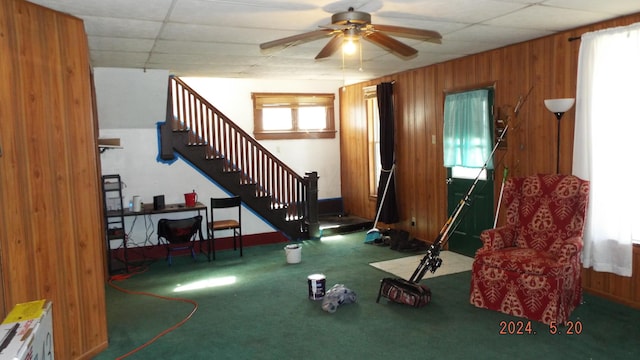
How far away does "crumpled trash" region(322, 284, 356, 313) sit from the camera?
4.14m

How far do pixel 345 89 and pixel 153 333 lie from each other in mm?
5821

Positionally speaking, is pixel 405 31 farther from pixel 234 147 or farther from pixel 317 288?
pixel 234 147

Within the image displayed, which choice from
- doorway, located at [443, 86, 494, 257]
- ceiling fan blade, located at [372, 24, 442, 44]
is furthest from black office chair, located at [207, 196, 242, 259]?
ceiling fan blade, located at [372, 24, 442, 44]

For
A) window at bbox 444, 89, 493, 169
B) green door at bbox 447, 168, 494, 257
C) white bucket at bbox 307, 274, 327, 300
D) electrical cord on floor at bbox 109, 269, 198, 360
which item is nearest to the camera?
electrical cord on floor at bbox 109, 269, 198, 360

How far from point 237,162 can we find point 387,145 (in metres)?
2.30

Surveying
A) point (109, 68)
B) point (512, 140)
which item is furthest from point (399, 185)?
point (109, 68)

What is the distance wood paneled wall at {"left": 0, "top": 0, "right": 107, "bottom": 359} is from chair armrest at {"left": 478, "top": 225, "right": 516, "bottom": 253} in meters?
3.26

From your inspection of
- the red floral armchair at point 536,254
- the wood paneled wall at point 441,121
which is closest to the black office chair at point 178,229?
the wood paneled wall at point 441,121

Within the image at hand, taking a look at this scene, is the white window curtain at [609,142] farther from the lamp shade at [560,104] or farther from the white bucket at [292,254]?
the white bucket at [292,254]

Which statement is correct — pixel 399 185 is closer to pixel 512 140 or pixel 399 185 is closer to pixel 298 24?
pixel 512 140

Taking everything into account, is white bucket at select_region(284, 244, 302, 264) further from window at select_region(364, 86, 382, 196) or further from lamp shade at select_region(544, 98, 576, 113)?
lamp shade at select_region(544, 98, 576, 113)

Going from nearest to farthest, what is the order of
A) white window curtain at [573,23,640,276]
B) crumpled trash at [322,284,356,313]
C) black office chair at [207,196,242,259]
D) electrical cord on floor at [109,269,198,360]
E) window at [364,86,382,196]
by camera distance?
electrical cord on floor at [109,269,198,360]
white window curtain at [573,23,640,276]
crumpled trash at [322,284,356,313]
black office chair at [207,196,242,259]
window at [364,86,382,196]

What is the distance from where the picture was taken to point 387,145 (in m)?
7.08

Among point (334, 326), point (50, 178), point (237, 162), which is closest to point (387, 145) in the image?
point (237, 162)
